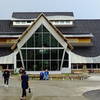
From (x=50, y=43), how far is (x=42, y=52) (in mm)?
1788

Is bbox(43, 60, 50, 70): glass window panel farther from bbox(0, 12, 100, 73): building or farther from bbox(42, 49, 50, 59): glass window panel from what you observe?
bbox(42, 49, 50, 59): glass window panel

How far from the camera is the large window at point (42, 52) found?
5828 centimetres

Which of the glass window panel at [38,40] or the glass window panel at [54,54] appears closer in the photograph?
the glass window panel at [54,54]

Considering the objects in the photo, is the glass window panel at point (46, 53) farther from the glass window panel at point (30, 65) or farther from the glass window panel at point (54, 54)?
the glass window panel at point (30, 65)

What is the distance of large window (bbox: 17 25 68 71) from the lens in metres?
58.3

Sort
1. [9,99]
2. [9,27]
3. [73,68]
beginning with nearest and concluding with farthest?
[9,99], [73,68], [9,27]

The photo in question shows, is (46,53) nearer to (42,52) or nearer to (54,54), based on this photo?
(42,52)

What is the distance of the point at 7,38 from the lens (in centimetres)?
7006

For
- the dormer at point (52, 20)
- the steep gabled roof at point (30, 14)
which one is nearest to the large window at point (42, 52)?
the dormer at point (52, 20)

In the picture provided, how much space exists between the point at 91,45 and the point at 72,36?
368 centimetres

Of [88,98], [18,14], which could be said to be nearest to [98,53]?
[18,14]

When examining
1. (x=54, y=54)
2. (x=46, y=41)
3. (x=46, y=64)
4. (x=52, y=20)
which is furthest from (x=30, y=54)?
(x=52, y=20)

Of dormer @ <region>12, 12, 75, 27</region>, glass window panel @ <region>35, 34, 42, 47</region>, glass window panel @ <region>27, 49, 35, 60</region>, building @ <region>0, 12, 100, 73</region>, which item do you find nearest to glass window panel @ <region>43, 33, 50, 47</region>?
building @ <region>0, 12, 100, 73</region>

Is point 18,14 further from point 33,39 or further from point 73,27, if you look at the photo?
point 33,39
